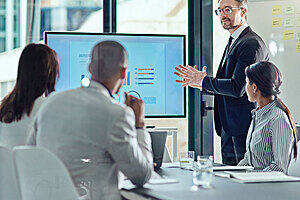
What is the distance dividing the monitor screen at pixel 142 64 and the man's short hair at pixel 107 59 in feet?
0.09

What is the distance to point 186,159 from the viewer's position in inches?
89.9

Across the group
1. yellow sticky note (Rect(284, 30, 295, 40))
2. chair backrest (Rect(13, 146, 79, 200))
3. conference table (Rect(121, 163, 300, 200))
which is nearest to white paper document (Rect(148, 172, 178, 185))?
conference table (Rect(121, 163, 300, 200))

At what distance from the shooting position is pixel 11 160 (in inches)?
75.0

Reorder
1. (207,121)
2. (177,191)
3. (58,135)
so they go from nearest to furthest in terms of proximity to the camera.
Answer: (58,135)
(177,191)
(207,121)

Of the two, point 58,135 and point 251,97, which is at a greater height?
point 251,97

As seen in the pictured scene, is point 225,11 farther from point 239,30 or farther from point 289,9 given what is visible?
point 289,9

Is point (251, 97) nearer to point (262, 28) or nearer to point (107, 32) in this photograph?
point (262, 28)

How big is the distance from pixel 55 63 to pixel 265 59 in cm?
117

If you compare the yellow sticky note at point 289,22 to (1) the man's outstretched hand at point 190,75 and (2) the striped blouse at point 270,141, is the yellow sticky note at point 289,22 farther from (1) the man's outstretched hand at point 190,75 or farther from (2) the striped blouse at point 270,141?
(1) the man's outstretched hand at point 190,75

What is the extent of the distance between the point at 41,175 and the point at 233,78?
1069 millimetres

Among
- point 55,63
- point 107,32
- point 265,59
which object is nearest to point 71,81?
point 55,63

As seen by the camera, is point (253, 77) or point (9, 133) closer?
point (9, 133)

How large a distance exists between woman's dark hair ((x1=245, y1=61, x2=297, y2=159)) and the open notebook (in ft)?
1.32

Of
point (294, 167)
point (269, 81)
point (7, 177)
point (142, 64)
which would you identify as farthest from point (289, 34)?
point (7, 177)
